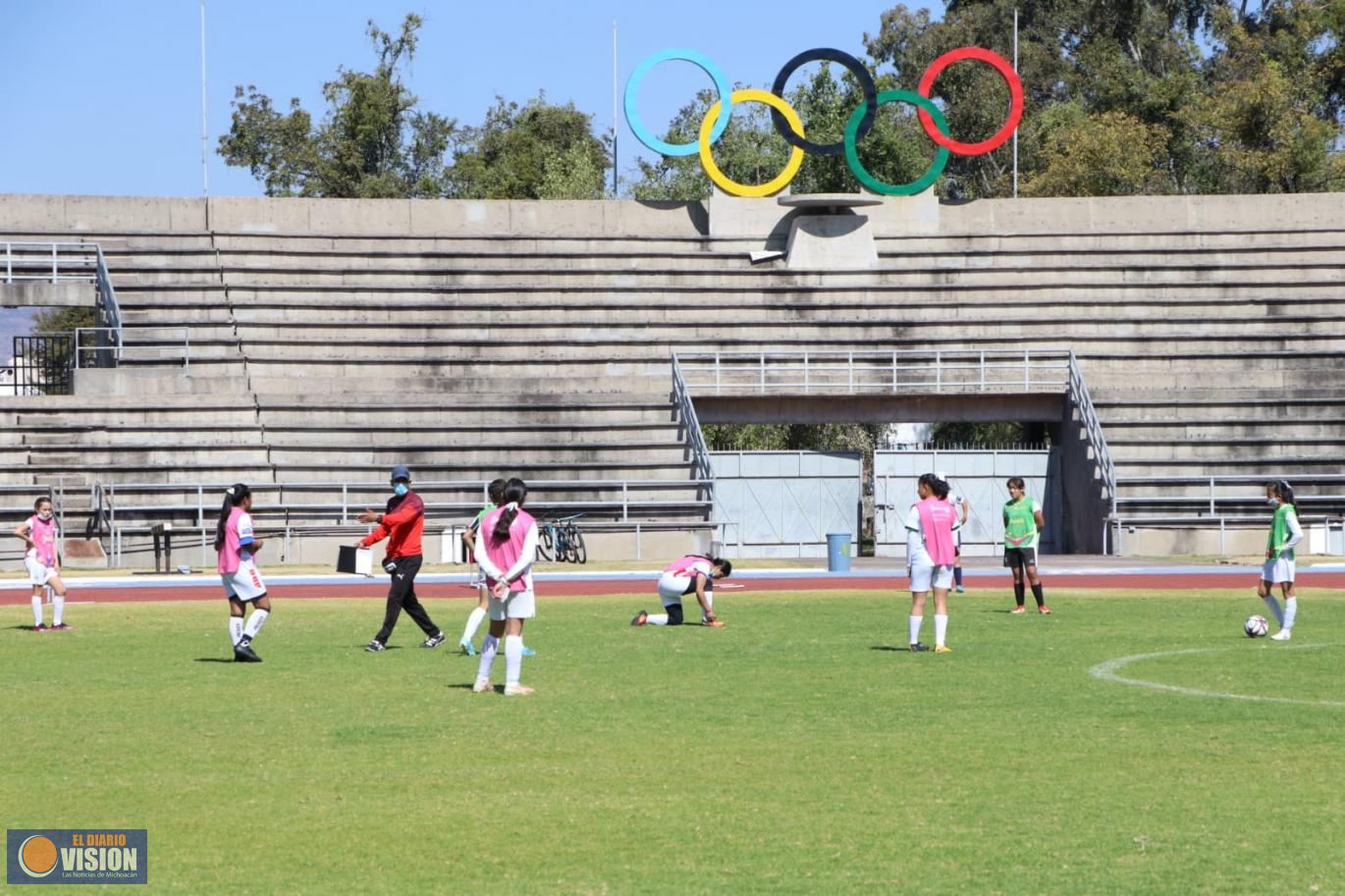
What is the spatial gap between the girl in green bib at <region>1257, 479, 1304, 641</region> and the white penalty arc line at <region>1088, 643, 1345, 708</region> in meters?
0.76

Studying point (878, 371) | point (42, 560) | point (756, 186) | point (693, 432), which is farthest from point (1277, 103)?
point (42, 560)

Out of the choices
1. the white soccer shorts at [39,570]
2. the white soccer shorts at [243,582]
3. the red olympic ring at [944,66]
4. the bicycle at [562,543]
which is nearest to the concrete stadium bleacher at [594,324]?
the red olympic ring at [944,66]

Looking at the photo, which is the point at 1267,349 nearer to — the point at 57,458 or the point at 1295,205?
the point at 1295,205

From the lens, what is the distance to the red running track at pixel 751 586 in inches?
1159

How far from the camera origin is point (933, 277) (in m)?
45.6

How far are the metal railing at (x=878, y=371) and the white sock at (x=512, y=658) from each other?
24893 millimetres

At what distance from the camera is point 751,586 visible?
3108cm

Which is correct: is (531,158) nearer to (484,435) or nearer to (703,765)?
(484,435)

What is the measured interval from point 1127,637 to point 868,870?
1184 centimetres

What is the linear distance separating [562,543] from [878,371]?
9135mm

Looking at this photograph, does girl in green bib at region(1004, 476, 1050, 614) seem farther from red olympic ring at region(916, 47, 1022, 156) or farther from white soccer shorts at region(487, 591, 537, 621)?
red olympic ring at region(916, 47, 1022, 156)

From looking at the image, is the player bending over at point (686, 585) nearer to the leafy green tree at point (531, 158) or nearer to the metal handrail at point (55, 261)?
the metal handrail at point (55, 261)

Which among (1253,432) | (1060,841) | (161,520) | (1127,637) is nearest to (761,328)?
(1253,432)

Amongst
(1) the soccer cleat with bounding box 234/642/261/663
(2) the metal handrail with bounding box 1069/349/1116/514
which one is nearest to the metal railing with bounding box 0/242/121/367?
(2) the metal handrail with bounding box 1069/349/1116/514
